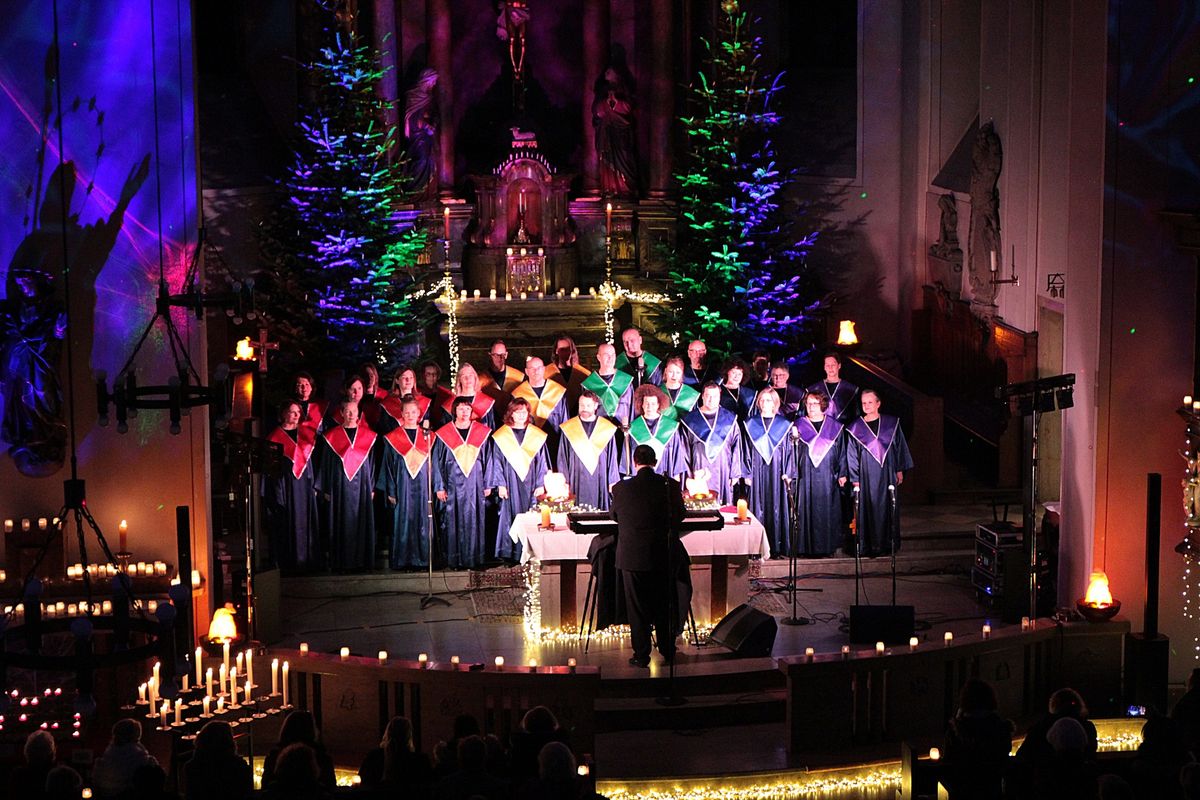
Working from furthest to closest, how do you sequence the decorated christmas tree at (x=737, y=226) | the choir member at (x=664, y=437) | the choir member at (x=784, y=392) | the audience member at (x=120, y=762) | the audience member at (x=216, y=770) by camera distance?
the decorated christmas tree at (x=737, y=226), the choir member at (x=784, y=392), the choir member at (x=664, y=437), the audience member at (x=120, y=762), the audience member at (x=216, y=770)

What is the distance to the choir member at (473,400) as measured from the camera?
1619cm

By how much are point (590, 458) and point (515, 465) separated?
0.70m

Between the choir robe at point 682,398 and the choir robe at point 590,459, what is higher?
the choir robe at point 682,398

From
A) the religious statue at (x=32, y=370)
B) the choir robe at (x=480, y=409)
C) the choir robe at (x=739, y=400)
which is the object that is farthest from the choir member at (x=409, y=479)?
the religious statue at (x=32, y=370)

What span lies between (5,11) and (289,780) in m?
7.05

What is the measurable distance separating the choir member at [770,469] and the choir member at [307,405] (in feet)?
13.1

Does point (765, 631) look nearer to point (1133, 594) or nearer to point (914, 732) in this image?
point (914, 732)

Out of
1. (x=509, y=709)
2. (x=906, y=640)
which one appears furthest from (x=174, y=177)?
(x=906, y=640)

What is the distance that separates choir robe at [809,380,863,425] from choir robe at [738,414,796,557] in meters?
0.61

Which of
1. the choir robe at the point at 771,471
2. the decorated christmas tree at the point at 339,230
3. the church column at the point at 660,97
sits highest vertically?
the church column at the point at 660,97

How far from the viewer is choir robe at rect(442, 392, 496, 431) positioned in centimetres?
1627

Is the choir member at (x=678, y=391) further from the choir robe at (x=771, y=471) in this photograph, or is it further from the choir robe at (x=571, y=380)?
the choir robe at (x=571, y=380)

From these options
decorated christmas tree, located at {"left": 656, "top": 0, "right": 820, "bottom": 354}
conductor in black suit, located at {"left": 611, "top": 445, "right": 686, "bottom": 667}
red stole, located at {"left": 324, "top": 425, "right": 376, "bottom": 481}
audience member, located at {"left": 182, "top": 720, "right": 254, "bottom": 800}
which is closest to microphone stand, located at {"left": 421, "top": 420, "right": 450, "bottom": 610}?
red stole, located at {"left": 324, "top": 425, "right": 376, "bottom": 481}

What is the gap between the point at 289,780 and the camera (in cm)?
845
